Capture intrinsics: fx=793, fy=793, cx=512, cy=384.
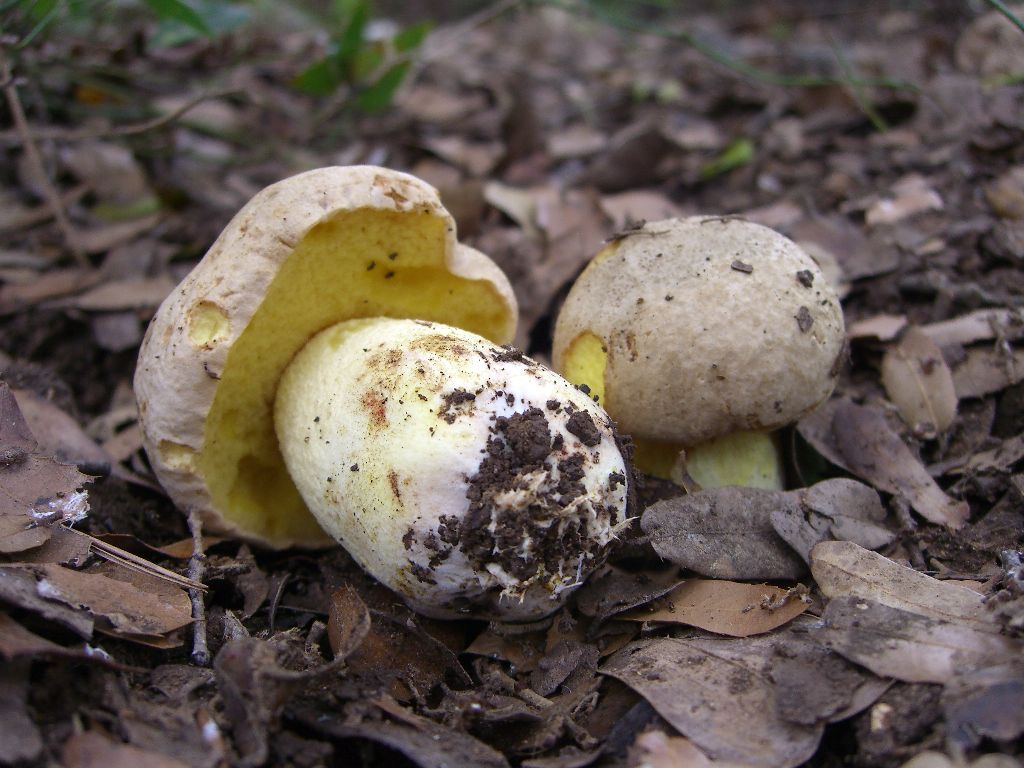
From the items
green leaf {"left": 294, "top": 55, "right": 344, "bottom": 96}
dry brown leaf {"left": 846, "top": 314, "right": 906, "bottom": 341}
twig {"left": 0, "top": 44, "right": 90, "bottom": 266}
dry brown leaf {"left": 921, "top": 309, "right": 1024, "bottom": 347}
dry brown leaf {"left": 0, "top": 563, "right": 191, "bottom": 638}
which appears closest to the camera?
dry brown leaf {"left": 0, "top": 563, "right": 191, "bottom": 638}

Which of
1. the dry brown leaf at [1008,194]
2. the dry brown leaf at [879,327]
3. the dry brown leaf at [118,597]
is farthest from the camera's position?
the dry brown leaf at [1008,194]

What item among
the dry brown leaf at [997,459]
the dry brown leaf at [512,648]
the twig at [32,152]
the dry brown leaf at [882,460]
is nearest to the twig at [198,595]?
the dry brown leaf at [512,648]

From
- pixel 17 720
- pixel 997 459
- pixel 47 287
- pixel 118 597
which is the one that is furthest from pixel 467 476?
pixel 47 287

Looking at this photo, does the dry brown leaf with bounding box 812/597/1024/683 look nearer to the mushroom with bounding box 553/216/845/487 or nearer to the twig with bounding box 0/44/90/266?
the mushroom with bounding box 553/216/845/487

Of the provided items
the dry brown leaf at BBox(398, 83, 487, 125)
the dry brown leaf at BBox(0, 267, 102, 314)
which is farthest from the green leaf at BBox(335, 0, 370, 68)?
the dry brown leaf at BBox(0, 267, 102, 314)

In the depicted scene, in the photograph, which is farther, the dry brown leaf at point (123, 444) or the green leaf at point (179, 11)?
the green leaf at point (179, 11)

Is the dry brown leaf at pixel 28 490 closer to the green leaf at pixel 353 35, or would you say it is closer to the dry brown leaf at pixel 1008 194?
the green leaf at pixel 353 35

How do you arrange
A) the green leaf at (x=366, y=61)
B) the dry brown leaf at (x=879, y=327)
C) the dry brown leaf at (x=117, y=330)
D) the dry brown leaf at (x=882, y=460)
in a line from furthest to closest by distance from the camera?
the green leaf at (x=366, y=61), the dry brown leaf at (x=117, y=330), the dry brown leaf at (x=879, y=327), the dry brown leaf at (x=882, y=460)
